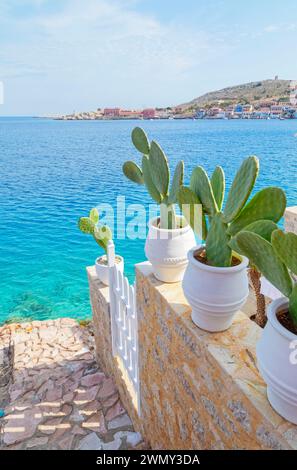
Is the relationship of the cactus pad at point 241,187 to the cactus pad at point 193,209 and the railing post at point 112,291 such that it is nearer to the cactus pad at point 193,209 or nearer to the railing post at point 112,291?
the cactus pad at point 193,209

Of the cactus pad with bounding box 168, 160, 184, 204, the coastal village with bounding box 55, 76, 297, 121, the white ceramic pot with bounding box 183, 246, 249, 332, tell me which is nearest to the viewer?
the white ceramic pot with bounding box 183, 246, 249, 332

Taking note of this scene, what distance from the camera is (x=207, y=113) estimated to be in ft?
226

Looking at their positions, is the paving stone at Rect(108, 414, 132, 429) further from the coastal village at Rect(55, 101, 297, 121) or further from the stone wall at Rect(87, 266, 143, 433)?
the coastal village at Rect(55, 101, 297, 121)

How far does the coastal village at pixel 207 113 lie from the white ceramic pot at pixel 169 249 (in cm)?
6083

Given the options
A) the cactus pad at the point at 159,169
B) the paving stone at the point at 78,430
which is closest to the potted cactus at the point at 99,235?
the paving stone at the point at 78,430

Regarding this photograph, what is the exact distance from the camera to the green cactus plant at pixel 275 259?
2.35 ft

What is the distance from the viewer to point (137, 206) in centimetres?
1192

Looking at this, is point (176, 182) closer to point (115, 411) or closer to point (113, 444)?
point (113, 444)

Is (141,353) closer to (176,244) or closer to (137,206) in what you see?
(176,244)

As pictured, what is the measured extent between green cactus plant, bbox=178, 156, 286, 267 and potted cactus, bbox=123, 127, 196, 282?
21 cm

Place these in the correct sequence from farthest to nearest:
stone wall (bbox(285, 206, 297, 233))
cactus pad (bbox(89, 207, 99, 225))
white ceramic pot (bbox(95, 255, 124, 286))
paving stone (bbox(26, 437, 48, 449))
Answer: stone wall (bbox(285, 206, 297, 233))
cactus pad (bbox(89, 207, 99, 225))
white ceramic pot (bbox(95, 255, 124, 286))
paving stone (bbox(26, 437, 48, 449))

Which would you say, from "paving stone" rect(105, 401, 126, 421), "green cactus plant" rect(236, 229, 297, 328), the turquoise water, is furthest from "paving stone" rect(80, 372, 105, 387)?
the turquoise water

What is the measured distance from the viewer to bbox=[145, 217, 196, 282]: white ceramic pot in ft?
Result: 4.94

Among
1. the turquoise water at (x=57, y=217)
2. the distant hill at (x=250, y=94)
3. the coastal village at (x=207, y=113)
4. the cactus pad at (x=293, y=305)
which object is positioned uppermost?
the distant hill at (x=250, y=94)
